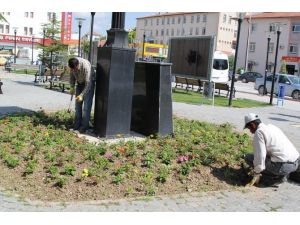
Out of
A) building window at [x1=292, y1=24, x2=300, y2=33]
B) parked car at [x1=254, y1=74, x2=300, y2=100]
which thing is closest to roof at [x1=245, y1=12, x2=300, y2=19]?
building window at [x1=292, y1=24, x2=300, y2=33]

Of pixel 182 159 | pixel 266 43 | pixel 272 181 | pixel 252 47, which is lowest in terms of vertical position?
pixel 272 181

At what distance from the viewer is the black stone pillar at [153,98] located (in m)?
8.90

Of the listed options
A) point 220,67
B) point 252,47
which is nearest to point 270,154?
point 220,67

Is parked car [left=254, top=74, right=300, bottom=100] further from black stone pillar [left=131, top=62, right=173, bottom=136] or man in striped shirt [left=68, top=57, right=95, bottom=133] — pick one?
man in striped shirt [left=68, top=57, right=95, bottom=133]

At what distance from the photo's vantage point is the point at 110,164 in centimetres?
673

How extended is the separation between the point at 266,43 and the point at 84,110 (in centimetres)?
7037

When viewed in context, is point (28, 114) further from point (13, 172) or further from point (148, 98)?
point (13, 172)

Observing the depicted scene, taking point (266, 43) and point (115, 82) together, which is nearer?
point (115, 82)

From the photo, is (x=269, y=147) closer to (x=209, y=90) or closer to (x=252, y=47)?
(x=209, y=90)

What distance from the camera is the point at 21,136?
799 cm

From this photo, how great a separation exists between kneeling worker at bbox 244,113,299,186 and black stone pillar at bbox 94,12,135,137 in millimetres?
3061

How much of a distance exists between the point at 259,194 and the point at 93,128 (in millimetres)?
4297

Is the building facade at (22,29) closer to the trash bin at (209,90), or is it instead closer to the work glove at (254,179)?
the trash bin at (209,90)
